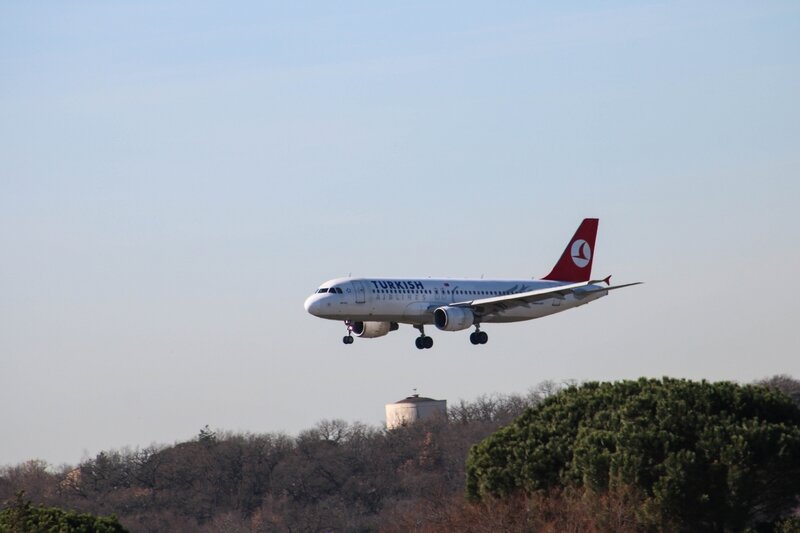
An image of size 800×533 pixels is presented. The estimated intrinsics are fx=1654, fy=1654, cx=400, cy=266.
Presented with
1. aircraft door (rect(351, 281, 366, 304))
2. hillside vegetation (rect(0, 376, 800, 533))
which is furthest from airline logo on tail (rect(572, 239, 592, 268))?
hillside vegetation (rect(0, 376, 800, 533))

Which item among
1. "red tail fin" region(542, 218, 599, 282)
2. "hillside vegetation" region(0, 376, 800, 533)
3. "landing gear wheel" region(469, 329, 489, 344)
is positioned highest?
"red tail fin" region(542, 218, 599, 282)

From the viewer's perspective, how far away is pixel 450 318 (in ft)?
261

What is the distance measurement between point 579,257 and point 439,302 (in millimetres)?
15853

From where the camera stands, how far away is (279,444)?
124m

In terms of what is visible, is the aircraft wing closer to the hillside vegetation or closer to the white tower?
the hillside vegetation

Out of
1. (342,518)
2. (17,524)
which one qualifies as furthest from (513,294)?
(17,524)

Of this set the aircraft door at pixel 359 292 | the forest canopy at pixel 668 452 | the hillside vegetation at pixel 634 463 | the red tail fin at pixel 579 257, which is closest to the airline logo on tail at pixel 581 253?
the red tail fin at pixel 579 257

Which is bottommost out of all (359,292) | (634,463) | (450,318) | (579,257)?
(634,463)

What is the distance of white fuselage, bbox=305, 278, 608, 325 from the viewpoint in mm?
76000

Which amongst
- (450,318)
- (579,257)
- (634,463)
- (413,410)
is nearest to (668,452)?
(634,463)

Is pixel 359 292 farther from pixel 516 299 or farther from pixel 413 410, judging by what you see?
pixel 413 410

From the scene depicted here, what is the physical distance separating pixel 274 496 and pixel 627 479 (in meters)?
70.4

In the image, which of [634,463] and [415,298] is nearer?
[634,463]

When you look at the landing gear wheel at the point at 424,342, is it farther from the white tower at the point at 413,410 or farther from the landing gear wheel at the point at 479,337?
the white tower at the point at 413,410
